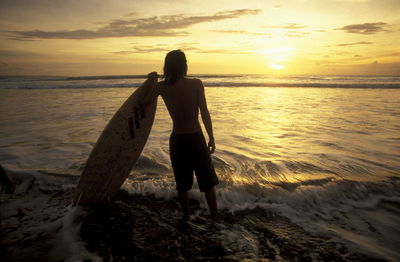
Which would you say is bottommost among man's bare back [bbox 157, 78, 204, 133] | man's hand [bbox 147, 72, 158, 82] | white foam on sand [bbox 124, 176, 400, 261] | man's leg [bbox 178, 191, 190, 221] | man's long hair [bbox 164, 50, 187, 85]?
white foam on sand [bbox 124, 176, 400, 261]

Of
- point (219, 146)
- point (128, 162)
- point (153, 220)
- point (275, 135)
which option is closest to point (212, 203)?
point (153, 220)

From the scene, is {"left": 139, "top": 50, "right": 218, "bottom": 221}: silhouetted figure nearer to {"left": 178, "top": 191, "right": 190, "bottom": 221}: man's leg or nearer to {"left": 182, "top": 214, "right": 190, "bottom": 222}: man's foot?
{"left": 178, "top": 191, "right": 190, "bottom": 221}: man's leg

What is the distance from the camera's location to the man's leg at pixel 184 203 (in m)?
3.48

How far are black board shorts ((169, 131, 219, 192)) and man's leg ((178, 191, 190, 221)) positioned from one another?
0.92 feet

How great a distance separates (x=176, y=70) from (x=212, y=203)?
165cm

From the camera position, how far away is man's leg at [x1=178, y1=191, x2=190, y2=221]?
3.48 m

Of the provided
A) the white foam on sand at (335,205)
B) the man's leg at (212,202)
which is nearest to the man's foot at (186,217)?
the man's leg at (212,202)

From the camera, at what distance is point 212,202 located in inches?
133

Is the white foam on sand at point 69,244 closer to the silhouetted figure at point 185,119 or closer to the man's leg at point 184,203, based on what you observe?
the man's leg at point 184,203

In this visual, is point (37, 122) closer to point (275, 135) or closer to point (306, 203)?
point (275, 135)

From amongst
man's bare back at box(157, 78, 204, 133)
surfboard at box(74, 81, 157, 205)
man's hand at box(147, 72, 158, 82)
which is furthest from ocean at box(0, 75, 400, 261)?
man's hand at box(147, 72, 158, 82)

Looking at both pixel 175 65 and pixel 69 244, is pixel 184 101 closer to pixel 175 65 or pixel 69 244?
pixel 175 65

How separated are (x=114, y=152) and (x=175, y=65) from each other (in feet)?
5.61

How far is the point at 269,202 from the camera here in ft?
13.3
